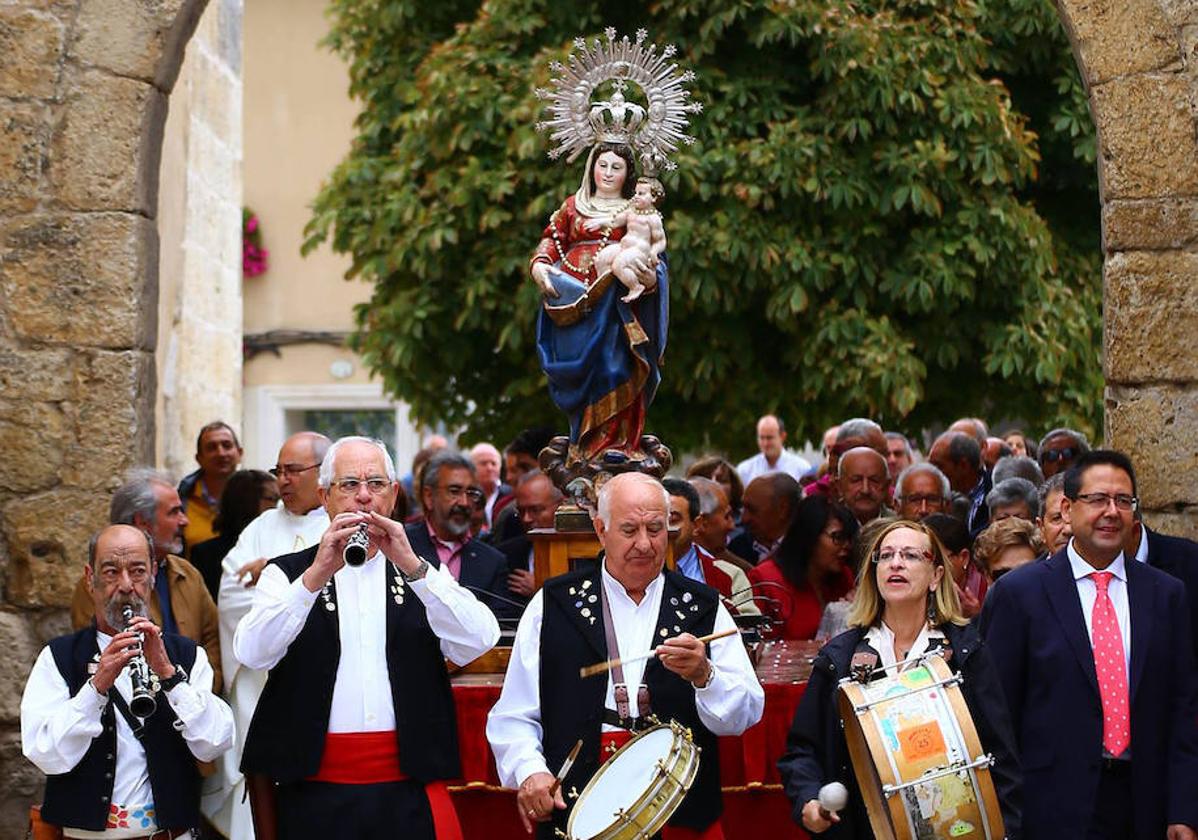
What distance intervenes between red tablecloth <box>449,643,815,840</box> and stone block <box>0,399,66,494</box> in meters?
2.05

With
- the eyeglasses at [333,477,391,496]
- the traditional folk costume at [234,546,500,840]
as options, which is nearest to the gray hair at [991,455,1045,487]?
the traditional folk costume at [234,546,500,840]

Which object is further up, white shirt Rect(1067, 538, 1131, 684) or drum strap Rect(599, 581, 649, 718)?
white shirt Rect(1067, 538, 1131, 684)

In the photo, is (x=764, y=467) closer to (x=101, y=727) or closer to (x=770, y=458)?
(x=770, y=458)

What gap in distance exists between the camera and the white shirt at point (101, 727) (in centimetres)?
Answer: 580

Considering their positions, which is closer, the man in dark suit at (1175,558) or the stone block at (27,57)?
the man in dark suit at (1175,558)

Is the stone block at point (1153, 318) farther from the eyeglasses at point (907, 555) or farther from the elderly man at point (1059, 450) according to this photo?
the eyeglasses at point (907, 555)

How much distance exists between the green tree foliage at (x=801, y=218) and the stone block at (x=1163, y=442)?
506 centimetres

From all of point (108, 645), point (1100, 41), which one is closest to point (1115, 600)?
point (1100, 41)

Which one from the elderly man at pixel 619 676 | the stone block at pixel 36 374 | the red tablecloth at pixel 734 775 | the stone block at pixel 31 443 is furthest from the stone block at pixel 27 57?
the elderly man at pixel 619 676

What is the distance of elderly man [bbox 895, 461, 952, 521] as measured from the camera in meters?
8.68

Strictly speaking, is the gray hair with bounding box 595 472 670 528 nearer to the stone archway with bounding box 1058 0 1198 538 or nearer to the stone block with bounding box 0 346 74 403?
the stone archway with bounding box 1058 0 1198 538

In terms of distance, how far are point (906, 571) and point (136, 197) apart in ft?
12.4

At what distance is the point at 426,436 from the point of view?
22953 millimetres

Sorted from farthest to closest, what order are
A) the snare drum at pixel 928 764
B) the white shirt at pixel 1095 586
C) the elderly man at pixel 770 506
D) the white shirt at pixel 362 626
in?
the elderly man at pixel 770 506, the white shirt at pixel 1095 586, the white shirt at pixel 362 626, the snare drum at pixel 928 764
